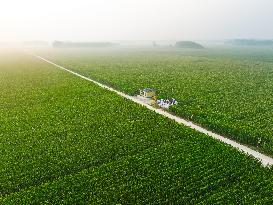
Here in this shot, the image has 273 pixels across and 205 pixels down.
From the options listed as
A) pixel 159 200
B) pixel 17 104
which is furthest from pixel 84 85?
pixel 159 200

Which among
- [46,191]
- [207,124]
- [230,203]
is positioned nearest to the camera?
[230,203]

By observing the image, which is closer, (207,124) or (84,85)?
(207,124)

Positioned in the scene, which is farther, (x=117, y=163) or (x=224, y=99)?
(x=224, y=99)

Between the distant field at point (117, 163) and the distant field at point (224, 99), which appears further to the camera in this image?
the distant field at point (224, 99)

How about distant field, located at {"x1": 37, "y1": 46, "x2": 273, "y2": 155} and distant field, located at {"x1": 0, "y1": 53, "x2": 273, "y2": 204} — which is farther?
distant field, located at {"x1": 37, "y1": 46, "x2": 273, "y2": 155}

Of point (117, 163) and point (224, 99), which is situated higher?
point (224, 99)

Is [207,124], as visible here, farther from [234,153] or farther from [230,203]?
[230,203]

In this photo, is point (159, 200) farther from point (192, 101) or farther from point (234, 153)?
→ point (192, 101)

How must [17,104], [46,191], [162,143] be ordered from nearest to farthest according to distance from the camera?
[46,191], [162,143], [17,104]
